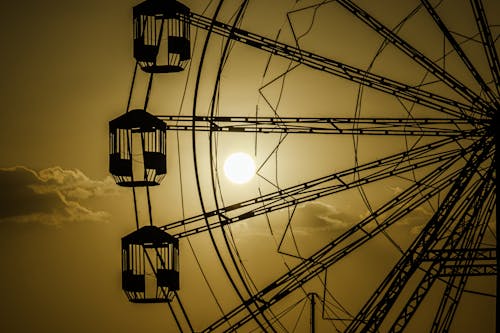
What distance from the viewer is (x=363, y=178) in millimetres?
31422

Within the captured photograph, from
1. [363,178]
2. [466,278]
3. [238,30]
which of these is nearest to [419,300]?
[466,278]

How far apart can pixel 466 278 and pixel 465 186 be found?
1.97 m

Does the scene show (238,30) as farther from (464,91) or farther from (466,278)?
(466,278)

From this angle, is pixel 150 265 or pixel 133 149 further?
pixel 133 149

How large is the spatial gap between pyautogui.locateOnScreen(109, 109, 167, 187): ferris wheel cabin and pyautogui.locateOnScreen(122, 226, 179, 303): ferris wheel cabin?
1.81 m

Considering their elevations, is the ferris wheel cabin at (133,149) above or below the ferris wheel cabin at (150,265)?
above

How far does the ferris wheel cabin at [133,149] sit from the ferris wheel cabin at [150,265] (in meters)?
1.81

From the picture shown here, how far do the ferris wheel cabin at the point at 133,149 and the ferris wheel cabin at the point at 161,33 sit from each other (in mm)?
1690

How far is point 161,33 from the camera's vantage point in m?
34.1

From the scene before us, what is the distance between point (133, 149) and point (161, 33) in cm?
336

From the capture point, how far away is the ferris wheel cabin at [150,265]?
33531mm

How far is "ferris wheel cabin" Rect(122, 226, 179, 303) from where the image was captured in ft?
110

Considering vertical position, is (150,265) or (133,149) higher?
(133,149)

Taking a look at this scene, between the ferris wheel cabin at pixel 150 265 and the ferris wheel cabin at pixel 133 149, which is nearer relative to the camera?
the ferris wheel cabin at pixel 150 265
